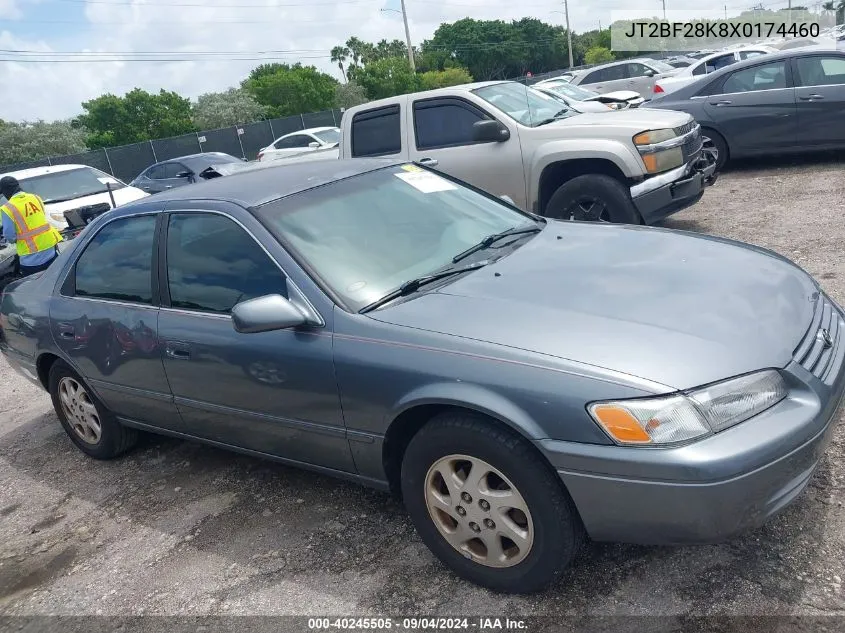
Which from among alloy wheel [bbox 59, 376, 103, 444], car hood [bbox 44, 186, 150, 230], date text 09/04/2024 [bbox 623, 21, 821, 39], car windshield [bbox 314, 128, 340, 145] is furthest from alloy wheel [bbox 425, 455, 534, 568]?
date text 09/04/2024 [bbox 623, 21, 821, 39]

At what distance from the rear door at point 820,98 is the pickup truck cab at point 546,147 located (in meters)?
2.41

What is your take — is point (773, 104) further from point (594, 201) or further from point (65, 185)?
point (65, 185)

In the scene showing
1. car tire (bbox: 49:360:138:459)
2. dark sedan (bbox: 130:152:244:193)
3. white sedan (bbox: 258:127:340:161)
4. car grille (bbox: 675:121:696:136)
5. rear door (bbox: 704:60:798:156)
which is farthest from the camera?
white sedan (bbox: 258:127:340:161)

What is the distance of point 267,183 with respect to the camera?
3836 mm

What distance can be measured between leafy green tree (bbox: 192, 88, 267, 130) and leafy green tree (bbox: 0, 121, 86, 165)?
341 inches

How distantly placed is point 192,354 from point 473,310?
1.48 m

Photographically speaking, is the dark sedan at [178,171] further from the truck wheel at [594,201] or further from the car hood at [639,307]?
the car hood at [639,307]

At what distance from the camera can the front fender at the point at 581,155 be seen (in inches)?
260

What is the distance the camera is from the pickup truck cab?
21.8ft

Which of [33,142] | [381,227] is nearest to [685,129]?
[381,227]

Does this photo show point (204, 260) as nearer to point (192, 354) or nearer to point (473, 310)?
point (192, 354)

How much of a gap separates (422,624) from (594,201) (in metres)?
4.80

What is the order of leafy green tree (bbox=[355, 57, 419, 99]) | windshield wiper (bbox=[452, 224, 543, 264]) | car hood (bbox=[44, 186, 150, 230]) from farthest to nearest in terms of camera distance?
leafy green tree (bbox=[355, 57, 419, 99]) < car hood (bbox=[44, 186, 150, 230]) < windshield wiper (bbox=[452, 224, 543, 264])

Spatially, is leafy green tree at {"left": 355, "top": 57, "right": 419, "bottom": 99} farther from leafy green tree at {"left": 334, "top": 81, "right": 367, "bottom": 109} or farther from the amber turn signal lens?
the amber turn signal lens
